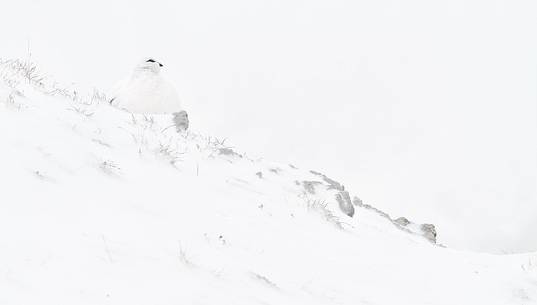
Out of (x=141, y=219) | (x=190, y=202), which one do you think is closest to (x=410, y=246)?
(x=190, y=202)

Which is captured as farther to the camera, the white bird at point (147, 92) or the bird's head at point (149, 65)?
the bird's head at point (149, 65)

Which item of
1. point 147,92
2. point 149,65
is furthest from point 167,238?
point 149,65

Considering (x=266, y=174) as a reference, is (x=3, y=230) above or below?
below

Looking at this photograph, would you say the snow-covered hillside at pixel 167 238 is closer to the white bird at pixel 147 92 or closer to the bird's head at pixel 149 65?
the white bird at pixel 147 92

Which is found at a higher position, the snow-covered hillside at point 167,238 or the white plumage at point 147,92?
the white plumage at point 147,92

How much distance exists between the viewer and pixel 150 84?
1628cm

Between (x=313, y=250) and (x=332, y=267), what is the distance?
351mm

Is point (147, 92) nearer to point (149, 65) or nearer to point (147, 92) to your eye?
point (147, 92)

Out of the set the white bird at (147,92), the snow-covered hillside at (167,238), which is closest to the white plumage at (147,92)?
the white bird at (147,92)

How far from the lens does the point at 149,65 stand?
16531mm

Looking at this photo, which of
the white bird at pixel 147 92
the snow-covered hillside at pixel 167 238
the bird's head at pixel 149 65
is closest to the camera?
the snow-covered hillside at pixel 167 238

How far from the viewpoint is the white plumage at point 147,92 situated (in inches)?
628

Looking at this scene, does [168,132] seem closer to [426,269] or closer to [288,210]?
[288,210]

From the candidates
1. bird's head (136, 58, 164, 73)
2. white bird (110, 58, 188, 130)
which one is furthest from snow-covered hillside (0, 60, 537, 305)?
bird's head (136, 58, 164, 73)
